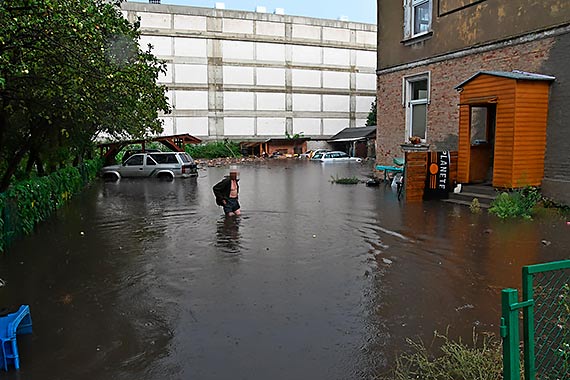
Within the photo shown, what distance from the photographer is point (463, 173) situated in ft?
44.2

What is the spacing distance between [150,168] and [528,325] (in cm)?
2195

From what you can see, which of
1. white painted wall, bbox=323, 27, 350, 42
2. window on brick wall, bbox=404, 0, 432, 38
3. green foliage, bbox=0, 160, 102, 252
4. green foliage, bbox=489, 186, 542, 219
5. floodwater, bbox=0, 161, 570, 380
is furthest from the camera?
white painted wall, bbox=323, 27, 350, 42

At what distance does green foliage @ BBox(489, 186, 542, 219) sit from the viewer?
10.8m

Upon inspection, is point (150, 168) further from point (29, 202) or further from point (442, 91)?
point (442, 91)

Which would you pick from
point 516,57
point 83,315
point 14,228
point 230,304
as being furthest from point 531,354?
point 516,57

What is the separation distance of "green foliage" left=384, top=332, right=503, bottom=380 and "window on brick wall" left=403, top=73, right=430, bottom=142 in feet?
42.5

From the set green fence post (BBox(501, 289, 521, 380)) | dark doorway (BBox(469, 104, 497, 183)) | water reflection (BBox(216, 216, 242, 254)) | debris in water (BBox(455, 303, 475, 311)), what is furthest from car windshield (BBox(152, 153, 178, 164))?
green fence post (BBox(501, 289, 521, 380))

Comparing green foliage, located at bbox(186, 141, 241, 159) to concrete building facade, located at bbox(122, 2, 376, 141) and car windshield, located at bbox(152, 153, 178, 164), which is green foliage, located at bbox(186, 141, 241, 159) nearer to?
concrete building facade, located at bbox(122, 2, 376, 141)

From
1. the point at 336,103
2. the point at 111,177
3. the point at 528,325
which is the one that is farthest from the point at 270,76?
the point at 528,325

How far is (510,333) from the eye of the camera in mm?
2701

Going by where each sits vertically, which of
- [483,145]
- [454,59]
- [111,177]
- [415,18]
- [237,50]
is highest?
[237,50]

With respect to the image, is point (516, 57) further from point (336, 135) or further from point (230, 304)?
point (336, 135)

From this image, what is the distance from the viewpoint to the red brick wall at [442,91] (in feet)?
40.7

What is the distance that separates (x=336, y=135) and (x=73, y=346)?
4587 centimetres
